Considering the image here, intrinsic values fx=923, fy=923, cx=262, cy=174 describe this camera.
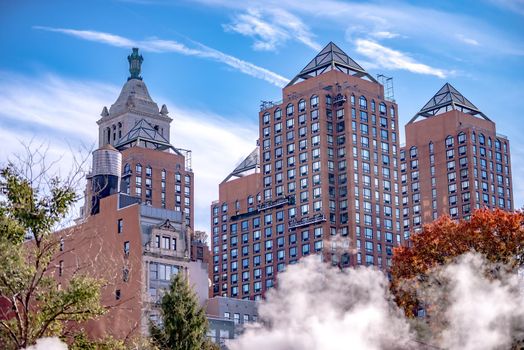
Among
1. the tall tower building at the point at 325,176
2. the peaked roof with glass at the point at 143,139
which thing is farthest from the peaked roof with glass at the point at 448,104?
the peaked roof with glass at the point at 143,139

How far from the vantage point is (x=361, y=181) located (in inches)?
5891

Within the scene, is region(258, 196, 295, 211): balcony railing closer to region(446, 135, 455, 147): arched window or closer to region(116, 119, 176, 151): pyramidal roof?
region(116, 119, 176, 151): pyramidal roof

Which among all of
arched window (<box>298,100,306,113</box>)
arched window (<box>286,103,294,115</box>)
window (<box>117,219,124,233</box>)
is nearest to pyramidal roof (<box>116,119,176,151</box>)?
arched window (<box>286,103,294,115</box>)

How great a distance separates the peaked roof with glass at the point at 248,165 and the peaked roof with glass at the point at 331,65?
861 inches

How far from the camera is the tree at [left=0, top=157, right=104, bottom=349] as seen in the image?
25984 mm

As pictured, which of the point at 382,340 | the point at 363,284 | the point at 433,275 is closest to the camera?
the point at 382,340

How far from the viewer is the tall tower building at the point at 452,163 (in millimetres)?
169875

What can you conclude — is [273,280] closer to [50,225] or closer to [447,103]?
[447,103]

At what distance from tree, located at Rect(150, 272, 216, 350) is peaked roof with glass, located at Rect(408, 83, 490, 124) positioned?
13160cm

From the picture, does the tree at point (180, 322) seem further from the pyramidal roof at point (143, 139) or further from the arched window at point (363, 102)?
the pyramidal roof at point (143, 139)

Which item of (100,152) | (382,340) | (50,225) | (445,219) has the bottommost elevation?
(382,340)

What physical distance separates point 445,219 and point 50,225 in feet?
146

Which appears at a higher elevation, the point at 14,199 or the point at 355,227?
the point at 355,227

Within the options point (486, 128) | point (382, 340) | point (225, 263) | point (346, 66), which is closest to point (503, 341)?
point (382, 340)
